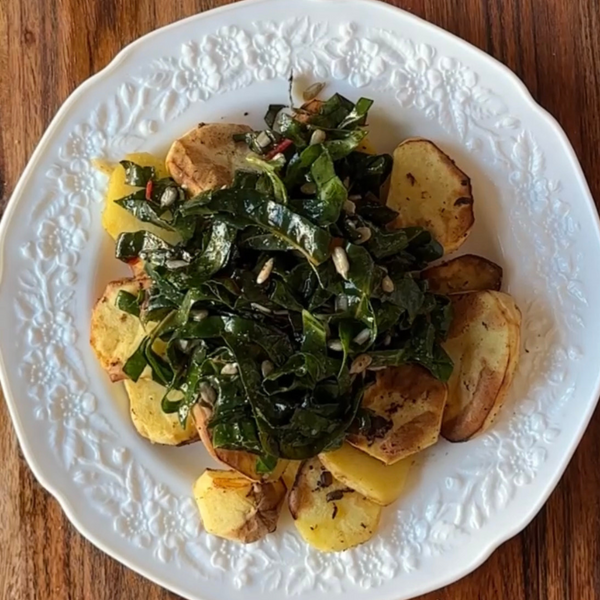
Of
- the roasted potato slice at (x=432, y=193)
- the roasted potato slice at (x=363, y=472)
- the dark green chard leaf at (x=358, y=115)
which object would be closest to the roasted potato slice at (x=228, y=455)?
the roasted potato slice at (x=363, y=472)

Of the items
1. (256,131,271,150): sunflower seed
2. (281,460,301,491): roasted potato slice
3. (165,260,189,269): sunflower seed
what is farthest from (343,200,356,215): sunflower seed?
(281,460,301,491): roasted potato slice

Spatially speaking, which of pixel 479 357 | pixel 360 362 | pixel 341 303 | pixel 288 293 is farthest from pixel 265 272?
pixel 479 357

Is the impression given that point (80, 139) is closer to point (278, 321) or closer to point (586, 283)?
point (278, 321)

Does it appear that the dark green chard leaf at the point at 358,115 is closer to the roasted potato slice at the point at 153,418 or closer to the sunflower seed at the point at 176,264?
the sunflower seed at the point at 176,264

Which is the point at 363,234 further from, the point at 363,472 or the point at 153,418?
the point at 153,418

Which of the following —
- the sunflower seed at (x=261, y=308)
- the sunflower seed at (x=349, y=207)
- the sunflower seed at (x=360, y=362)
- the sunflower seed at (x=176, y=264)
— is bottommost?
the sunflower seed at (x=360, y=362)

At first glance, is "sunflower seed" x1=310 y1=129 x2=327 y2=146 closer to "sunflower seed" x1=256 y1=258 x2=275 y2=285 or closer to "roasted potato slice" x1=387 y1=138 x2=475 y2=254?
"roasted potato slice" x1=387 y1=138 x2=475 y2=254
